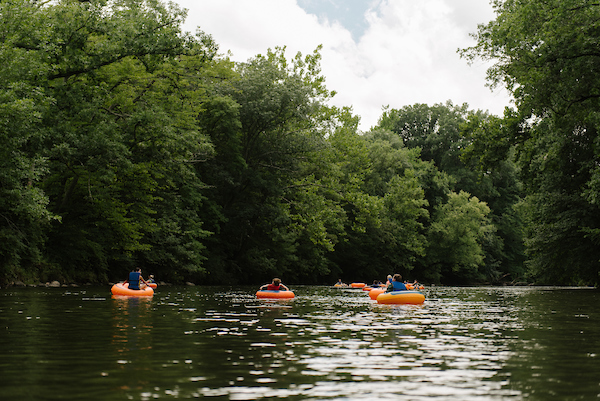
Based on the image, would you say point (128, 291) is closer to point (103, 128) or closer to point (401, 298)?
point (103, 128)

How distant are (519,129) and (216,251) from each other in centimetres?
2217

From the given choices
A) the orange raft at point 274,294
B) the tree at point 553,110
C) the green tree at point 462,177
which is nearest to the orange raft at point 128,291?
the orange raft at point 274,294

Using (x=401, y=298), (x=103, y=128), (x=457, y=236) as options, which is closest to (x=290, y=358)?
(x=401, y=298)

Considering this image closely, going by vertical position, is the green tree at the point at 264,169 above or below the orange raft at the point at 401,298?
above

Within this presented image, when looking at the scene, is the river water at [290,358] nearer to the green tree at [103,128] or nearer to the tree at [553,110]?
the tree at [553,110]

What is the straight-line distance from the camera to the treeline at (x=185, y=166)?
2739 centimetres

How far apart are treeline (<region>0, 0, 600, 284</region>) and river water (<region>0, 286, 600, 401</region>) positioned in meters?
12.9

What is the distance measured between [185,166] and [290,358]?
1087 inches

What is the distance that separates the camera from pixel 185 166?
3522cm

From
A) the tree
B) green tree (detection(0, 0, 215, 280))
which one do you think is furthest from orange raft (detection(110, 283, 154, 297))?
the tree

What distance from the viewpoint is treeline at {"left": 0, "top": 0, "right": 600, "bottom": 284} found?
27391 millimetres

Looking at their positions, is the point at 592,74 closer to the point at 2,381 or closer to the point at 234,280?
the point at 2,381

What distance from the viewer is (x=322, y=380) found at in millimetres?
6867

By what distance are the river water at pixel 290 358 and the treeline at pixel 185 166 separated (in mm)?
12879
